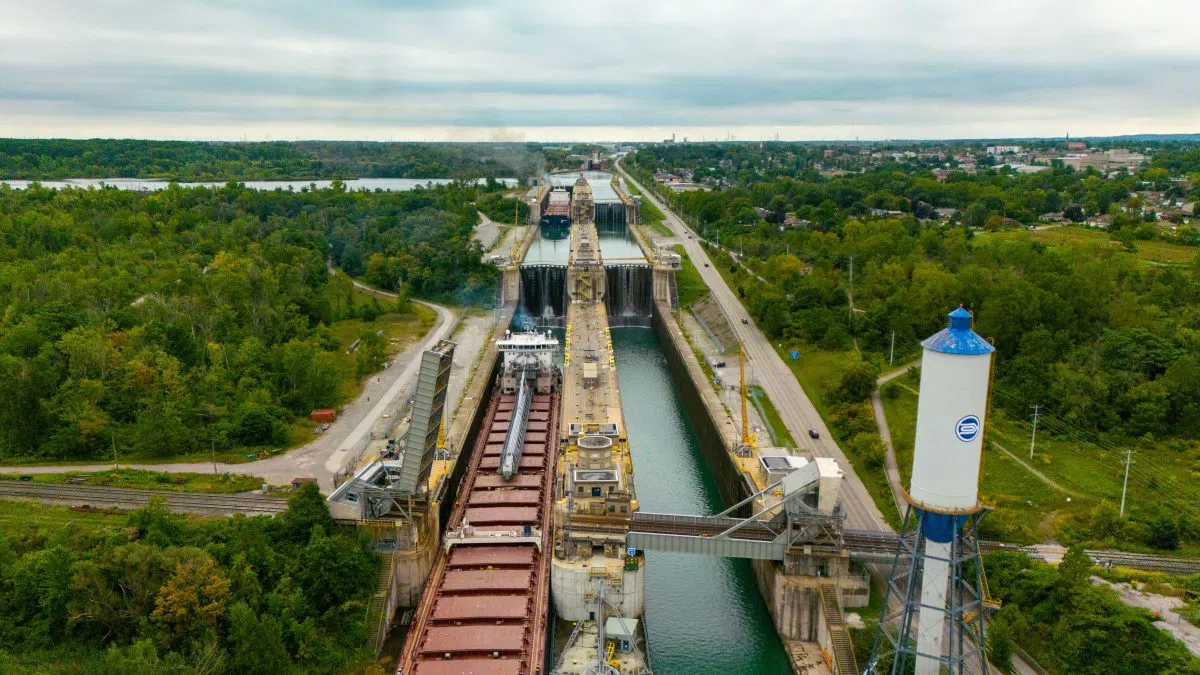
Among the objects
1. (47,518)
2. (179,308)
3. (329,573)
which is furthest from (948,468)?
(179,308)

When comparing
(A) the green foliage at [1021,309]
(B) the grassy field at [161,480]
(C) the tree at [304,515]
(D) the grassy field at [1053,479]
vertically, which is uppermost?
(A) the green foliage at [1021,309]

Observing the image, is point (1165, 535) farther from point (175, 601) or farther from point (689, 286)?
point (689, 286)

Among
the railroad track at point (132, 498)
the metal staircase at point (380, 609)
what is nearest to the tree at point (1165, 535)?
the metal staircase at point (380, 609)

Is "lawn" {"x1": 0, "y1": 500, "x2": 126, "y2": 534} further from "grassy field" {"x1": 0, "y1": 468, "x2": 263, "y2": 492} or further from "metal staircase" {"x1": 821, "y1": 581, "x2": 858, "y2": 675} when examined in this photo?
"metal staircase" {"x1": 821, "y1": 581, "x2": 858, "y2": 675}

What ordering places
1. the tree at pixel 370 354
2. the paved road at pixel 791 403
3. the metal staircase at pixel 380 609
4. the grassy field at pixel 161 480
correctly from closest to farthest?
the metal staircase at pixel 380 609, the grassy field at pixel 161 480, the paved road at pixel 791 403, the tree at pixel 370 354

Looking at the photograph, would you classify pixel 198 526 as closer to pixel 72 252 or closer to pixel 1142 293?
pixel 72 252

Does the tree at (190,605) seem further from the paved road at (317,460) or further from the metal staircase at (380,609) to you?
→ the paved road at (317,460)

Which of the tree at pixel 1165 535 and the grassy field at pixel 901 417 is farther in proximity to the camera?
the grassy field at pixel 901 417

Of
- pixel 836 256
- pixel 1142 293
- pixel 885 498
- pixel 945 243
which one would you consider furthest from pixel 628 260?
pixel 885 498
